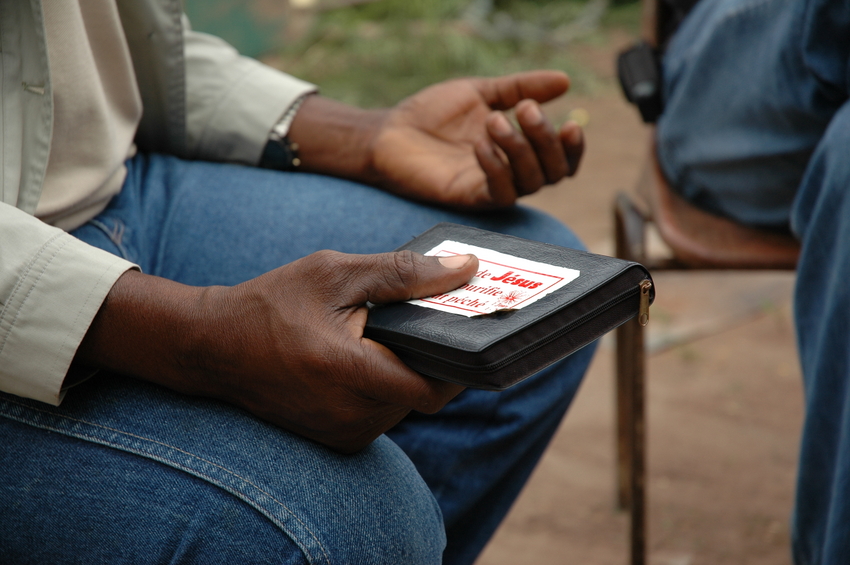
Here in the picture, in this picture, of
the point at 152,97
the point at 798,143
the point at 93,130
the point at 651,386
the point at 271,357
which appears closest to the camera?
the point at 271,357

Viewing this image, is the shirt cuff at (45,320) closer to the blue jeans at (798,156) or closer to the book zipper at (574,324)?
the book zipper at (574,324)

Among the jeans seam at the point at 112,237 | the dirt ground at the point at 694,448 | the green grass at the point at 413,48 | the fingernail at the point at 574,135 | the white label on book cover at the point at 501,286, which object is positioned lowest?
the dirt ground at the point at 694,448

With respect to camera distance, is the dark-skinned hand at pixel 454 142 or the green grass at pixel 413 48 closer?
the dark-skinned hand at pixel 454 142

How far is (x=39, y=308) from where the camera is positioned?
632 mm

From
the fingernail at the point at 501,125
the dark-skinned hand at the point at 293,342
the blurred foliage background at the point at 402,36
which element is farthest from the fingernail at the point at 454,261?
the blurred foliage background at the point at 402,36

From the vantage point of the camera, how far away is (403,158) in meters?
0.99

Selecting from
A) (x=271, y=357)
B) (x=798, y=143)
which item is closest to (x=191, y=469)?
(x=271, y=357)

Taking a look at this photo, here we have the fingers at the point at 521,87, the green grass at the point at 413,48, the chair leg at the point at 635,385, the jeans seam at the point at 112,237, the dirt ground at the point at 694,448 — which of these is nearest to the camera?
the jeans seam at the point at 112,237

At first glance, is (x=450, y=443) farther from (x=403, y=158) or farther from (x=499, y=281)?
(x=403, y=158)

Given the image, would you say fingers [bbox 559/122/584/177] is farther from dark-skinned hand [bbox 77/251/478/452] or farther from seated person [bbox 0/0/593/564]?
dark-skinned hand [bbox 77/251/478/452]

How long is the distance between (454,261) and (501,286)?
46 mm

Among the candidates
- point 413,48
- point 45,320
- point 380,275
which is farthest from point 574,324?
point 413,48

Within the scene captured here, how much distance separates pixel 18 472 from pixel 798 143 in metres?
1.05

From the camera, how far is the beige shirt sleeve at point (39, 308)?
0.63m
